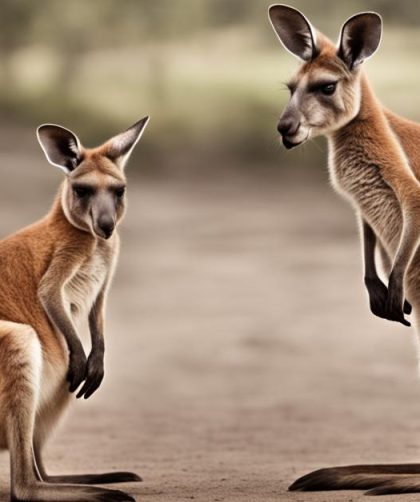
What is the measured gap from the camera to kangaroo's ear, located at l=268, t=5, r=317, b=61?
5594 millimetres

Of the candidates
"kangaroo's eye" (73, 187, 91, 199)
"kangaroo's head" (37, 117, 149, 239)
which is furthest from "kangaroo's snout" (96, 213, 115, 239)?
"kangaroo's eye" (73, 187, 91, 199)

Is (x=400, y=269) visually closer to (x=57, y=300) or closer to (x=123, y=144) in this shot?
(x=123, y=144)

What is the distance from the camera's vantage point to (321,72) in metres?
5.51

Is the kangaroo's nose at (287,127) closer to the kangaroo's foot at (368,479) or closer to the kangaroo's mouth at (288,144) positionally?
the kangaroo's mouth at (288,144)

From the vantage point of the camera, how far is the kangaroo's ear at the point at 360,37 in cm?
549

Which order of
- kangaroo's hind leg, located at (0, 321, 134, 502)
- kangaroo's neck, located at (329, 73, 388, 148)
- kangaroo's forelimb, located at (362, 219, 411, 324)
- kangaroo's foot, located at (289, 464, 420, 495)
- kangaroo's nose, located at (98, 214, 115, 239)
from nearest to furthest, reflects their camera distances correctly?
kangaroo's hind leg, located at (0, 321, 134, 502) < kangaroo's nose, located at (98, 214, 115, 239) < kangaroo's foot, located at (289, 464, 420, 495) < kangaroo's neck, located at (329, 73, 388, 148) < kangaroo's forelimb, located at (362, 219, 411, 324)

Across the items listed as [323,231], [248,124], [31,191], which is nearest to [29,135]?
[31,191]

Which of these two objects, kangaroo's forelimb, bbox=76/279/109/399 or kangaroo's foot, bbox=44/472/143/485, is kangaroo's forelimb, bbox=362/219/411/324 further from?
kangaroo's foot, bbox=44/472/143/485

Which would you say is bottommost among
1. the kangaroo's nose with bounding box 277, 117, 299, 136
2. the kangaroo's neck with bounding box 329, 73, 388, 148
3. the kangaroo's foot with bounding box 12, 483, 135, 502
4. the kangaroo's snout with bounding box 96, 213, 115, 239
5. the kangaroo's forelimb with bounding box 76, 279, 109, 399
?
the kangaroo's foot with bounding box 12, 483, 135, 502

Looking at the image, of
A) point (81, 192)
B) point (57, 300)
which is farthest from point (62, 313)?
point (81, 192)

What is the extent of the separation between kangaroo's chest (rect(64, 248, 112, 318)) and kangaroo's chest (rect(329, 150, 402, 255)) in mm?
1134

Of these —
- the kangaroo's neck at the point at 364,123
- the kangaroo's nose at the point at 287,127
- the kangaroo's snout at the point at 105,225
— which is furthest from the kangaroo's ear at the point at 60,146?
the kangaroo's neck at the point at 364,123

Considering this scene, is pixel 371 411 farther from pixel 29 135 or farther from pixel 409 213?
pixel 29 135

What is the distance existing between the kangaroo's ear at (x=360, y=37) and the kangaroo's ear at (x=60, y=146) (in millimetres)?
1240
